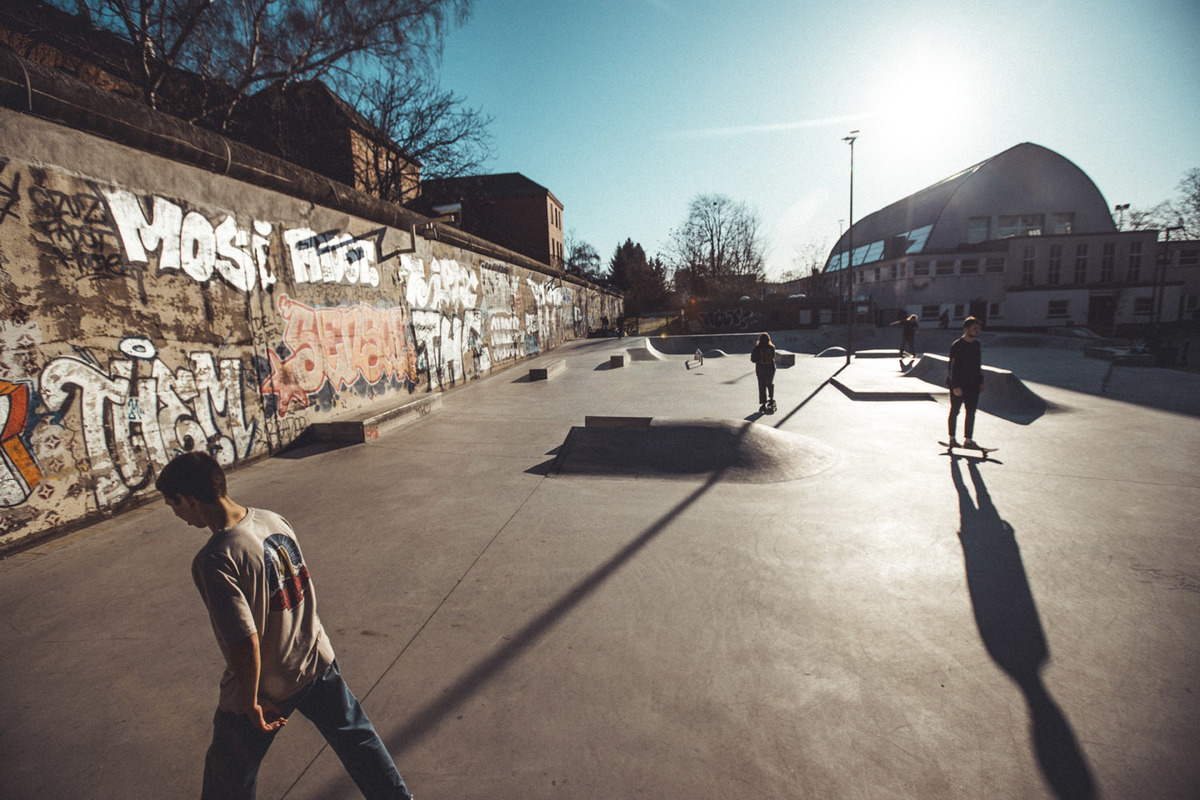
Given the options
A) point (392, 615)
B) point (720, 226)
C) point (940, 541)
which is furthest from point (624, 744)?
point (720, 226)

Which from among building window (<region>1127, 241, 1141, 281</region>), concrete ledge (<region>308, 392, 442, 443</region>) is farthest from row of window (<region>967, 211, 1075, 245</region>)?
concrete ledge (<region>308, 392, 442, 443</region>)

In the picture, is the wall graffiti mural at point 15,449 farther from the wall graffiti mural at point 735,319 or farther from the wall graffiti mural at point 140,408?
the wall graffiti mural at point 735,319

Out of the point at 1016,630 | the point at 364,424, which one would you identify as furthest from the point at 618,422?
the point at 1016,630

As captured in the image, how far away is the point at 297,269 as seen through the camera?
25.4 ft

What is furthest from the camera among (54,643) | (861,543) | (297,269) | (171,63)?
(171,63)

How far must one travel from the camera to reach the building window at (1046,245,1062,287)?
37.8 m

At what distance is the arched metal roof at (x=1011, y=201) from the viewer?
140ft

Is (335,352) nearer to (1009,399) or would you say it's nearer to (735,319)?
(1009,399)

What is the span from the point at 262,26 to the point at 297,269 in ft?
36.4

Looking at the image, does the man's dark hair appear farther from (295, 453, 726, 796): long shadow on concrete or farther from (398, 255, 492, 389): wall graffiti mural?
(398, 255, 492, 389): wall graffiti mural

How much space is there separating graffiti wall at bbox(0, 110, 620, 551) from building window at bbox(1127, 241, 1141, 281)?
53672mm

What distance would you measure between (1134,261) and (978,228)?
10.5 meters

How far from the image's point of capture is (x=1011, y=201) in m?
43.0

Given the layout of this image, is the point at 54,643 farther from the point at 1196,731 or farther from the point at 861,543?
the point at 1196,731
